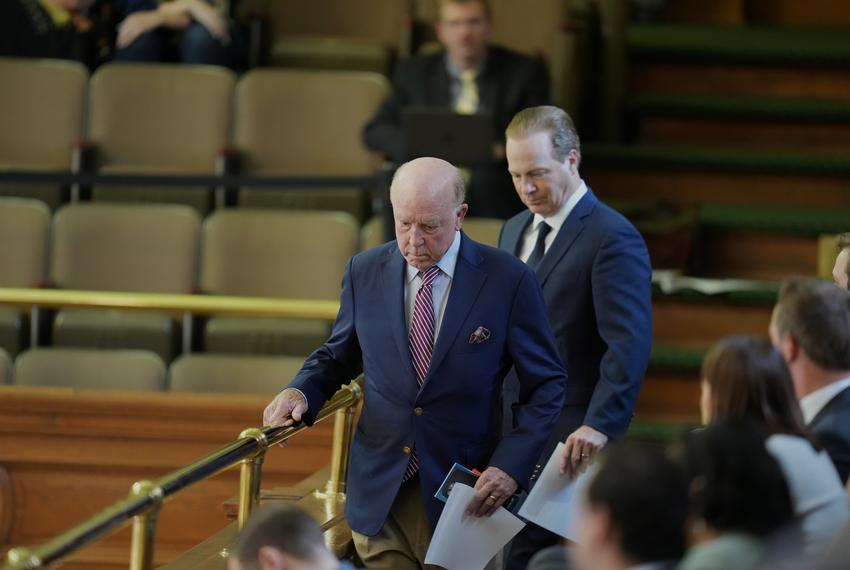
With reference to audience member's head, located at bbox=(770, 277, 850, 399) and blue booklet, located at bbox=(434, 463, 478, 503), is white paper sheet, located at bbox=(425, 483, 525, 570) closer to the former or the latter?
blue booklet, located at bbox=(434, 463, 478, 503)

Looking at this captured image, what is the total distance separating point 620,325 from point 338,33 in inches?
159

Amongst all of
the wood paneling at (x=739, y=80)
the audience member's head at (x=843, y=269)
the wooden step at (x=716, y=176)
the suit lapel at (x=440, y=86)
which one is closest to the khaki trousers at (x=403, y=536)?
the audience member's head at (x=843, y=269)

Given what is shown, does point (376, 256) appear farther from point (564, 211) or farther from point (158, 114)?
point (158, 114)

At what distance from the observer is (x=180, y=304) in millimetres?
4562

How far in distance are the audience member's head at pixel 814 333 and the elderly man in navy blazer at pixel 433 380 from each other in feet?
1.79

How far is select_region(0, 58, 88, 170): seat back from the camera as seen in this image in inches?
239

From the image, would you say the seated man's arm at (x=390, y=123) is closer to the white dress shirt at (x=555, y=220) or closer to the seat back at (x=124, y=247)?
the seat back at (x=124, y=247)

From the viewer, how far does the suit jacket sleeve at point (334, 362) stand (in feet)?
9.88

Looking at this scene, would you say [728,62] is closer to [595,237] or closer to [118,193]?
[118,193]

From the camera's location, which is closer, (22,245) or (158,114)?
(22,245)

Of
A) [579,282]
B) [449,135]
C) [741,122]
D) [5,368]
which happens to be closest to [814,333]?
[579,282]

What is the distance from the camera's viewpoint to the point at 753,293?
16.8 feet

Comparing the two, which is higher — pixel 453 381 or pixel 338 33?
pixel 338 33

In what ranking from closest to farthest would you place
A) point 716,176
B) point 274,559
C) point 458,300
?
point 274,559 < point 458,300 < point 716,176
